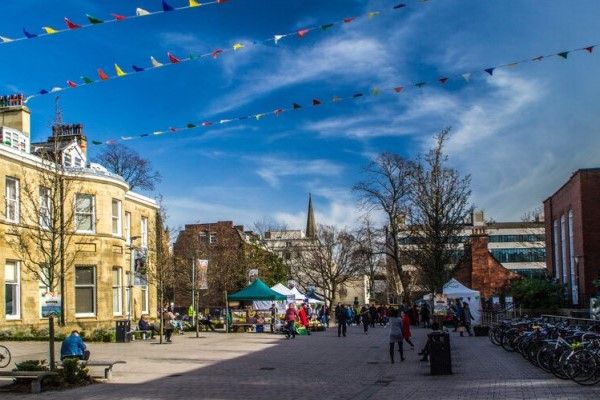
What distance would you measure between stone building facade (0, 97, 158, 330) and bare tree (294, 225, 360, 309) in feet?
122

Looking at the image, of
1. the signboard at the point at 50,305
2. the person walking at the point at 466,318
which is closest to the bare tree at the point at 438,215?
the person walking at the point at 466,318

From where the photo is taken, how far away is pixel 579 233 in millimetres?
44562

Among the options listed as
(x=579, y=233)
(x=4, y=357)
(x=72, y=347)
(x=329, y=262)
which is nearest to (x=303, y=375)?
(x=72, y=347)

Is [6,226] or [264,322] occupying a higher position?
[6,226]

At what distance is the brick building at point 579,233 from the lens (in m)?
43.1

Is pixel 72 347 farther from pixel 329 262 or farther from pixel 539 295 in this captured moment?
pixel 329 262

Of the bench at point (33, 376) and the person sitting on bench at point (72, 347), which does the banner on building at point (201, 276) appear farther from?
the bench at point (33, 376)

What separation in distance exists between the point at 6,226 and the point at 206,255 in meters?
38.3

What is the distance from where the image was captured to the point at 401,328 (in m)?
23.0

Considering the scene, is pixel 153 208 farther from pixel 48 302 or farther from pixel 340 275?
pixel 340 275

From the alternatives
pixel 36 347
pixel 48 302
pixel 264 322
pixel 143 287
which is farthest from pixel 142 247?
pixel 48 302

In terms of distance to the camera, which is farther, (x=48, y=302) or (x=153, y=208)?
(x=153, y=208)

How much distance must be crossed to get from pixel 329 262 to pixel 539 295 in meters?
36.5

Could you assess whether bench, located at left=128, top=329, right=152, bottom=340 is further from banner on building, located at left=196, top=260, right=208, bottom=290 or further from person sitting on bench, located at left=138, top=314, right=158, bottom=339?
banner on building, located at left=196, top=260, right=208, bottom=290
